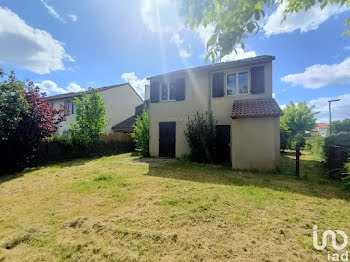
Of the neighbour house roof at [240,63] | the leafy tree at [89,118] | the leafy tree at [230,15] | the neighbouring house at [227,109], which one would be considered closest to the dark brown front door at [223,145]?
the neighbouring house at [227,109]

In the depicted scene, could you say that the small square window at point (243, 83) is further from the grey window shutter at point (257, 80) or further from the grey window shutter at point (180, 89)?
the grey window shutter at point (180, 89)

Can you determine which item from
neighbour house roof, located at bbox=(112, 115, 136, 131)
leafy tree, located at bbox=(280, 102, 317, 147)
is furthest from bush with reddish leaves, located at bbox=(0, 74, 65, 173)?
leafy tree, located at bbox=(280, 102, 317, 147)

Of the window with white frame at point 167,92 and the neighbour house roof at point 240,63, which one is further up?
the neighbour house roof at point 240,63

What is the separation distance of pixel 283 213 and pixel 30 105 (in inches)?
480

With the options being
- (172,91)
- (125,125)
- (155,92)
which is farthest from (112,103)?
(172,91)

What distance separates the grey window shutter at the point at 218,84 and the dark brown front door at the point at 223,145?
214 centimetres

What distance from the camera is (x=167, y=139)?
12055 mm

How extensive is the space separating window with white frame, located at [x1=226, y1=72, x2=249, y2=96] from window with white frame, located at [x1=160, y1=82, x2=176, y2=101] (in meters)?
3.79

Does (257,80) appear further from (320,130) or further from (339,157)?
(320,130)

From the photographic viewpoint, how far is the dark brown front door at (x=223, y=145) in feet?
32.7

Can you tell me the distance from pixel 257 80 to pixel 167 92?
5.99 meters

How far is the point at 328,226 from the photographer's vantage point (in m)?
3.24

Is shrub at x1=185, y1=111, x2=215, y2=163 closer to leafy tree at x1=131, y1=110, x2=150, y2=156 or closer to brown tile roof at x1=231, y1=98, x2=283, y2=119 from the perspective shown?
brown tile roof at x1=231, y1=98, x2=283, y2=119

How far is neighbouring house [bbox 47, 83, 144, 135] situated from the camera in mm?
20197
